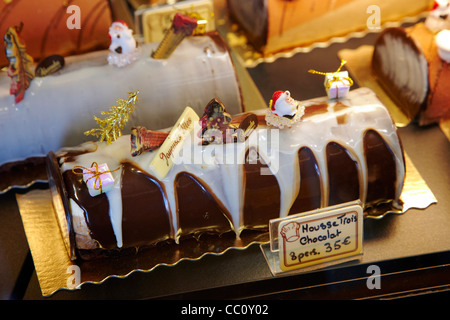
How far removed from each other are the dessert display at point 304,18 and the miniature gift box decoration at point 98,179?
1.65 metres

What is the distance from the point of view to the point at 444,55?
2990 mm

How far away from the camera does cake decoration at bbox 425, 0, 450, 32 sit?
10.2 ft

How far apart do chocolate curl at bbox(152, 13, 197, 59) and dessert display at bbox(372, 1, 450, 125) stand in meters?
1.12

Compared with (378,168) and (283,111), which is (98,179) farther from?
(378,168)

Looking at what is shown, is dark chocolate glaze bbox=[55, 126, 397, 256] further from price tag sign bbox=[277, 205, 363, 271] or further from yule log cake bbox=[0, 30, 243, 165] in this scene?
yule log cake bbox=[0, 30, 243, 165]

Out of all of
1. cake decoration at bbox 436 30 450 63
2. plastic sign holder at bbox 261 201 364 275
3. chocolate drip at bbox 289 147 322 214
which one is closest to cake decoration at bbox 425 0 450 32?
cake decoration at bbox 436 30 450 63

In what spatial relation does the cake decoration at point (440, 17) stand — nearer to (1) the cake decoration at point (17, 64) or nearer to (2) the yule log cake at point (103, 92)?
(2) the yule log cake at point (103, 92)

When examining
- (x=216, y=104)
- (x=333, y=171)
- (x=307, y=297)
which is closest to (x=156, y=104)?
(x=216, y=104)

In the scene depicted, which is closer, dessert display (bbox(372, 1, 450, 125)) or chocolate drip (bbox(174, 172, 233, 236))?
chocolate drip (bbox(174, 172, 233, 236))

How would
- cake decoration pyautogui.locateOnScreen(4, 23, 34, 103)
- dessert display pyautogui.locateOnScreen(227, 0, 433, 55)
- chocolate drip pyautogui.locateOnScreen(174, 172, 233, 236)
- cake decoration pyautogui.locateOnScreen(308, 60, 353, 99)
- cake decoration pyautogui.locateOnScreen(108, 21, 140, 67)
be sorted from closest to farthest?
chocolate drip pyautogui.locateOnScreen(174, 172, 233, 236), cake decoration pyautogui.locateOnScreen(308, 60, 353, 99), cake decoration pyautogui.locateOnScreen(4, 23, 34, 103), cake decoration pyautogui.locateOnScreen(108, 21, 140, 67), dessert display pyautogui.locateOnScreen(227, 0, 433, 55)

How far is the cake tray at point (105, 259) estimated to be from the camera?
2.56m

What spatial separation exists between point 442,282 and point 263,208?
827 mm

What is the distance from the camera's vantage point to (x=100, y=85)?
3014 millimetres

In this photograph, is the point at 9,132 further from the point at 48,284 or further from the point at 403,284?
the point at 403,284
